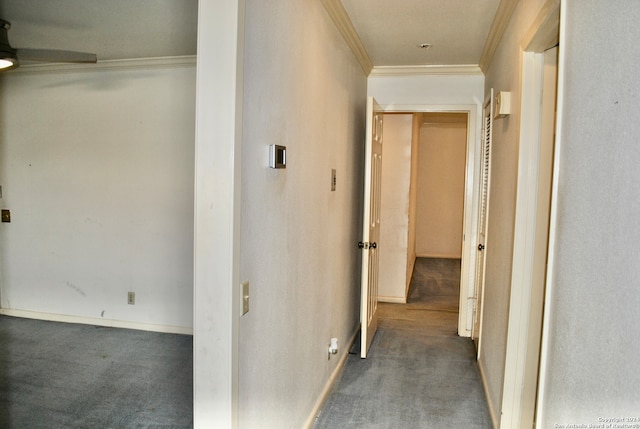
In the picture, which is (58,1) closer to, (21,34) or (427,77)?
(21,34)

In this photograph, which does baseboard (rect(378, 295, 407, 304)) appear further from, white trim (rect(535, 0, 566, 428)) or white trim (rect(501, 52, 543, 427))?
white trim (rect(535, 0, 566, 428))

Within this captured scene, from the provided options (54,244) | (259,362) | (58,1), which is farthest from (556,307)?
(54,244)

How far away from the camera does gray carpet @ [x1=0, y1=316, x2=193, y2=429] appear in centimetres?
273

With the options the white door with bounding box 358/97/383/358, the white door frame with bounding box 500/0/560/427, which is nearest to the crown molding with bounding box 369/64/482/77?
the white door with bounding box 358/97/383/358

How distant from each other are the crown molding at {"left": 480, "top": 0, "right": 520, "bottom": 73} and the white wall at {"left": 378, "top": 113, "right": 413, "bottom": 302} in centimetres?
171

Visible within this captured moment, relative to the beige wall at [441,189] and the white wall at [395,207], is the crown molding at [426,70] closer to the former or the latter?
the white wall at [395,207]

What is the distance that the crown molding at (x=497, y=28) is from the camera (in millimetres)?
2631

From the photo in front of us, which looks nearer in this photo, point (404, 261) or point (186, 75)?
point (186, 75)

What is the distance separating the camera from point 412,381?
3369 mm

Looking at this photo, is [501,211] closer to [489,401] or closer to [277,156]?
[489,401]

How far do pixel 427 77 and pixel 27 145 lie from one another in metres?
3.89

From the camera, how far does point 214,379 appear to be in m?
1.48

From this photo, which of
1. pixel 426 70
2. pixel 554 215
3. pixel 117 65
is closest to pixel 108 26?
pixel 117 65

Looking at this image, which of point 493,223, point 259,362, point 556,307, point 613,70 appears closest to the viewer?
point 613,70
